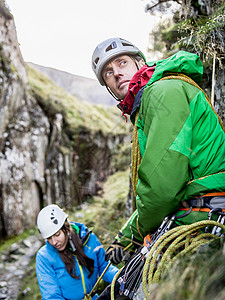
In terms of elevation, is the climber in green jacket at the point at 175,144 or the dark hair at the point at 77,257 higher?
the climber in green jacket at the point at 175,144

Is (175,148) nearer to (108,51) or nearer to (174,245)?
(174,245)

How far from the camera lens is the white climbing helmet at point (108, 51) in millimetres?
2875

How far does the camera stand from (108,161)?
1645cm

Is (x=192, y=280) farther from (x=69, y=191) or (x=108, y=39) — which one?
(x=69, y=191)

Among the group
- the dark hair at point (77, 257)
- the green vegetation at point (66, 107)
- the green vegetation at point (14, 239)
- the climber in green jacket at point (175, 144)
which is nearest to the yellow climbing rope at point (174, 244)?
the climber in green jacket at point (175, 144)

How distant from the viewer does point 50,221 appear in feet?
14.1

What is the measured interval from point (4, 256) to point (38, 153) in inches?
207

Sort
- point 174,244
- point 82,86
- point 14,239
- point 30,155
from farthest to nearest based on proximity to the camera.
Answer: point 82,86
point 30,155
point 14,239
point 174,244

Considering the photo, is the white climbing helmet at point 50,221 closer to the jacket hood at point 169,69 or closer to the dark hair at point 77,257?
the dark hair at point 77,257

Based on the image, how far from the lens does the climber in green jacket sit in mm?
1823

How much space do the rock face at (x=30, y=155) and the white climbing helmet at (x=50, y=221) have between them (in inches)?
289

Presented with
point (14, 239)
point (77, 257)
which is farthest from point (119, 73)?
point (14, 239)

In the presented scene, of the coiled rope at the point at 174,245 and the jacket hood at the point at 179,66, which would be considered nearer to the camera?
the coiled rope at the point at 174,245

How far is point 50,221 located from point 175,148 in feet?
10.3
